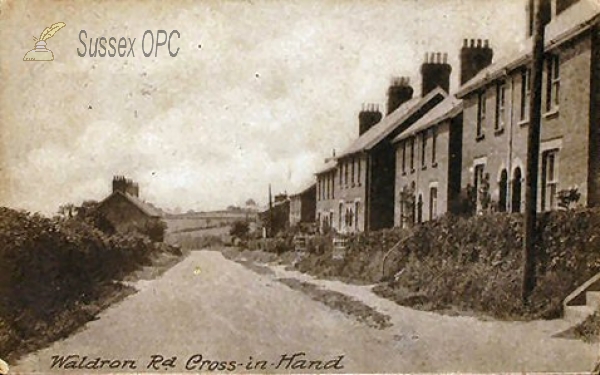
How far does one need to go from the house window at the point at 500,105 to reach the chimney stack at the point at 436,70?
54 cm

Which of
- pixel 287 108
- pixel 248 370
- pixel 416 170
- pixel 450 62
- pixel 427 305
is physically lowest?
pixel 248 370

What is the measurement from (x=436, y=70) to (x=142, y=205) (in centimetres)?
270

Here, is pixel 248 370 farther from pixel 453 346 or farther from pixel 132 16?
pixel 132 16

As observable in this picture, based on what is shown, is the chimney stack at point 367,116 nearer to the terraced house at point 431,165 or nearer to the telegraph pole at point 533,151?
the terraced house at point 431,165

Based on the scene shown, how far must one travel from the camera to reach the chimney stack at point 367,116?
244 inches

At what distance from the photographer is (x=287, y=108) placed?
6.14m

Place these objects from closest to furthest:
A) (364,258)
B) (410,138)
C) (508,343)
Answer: (508,343)
(364,258)
(410,138)

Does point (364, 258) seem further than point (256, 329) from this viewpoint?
Yes

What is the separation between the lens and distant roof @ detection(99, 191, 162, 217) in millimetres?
6004

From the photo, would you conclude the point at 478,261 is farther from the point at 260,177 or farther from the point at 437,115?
the point at 260,177

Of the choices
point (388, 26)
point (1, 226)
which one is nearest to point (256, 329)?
point (1, 226)

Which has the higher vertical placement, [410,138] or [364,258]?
[410,138]

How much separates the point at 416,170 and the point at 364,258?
967 mm

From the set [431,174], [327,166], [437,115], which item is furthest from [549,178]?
[327,166]
